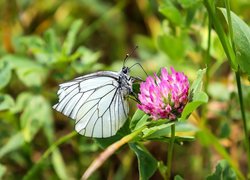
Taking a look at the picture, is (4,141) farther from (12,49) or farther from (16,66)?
(12,49)

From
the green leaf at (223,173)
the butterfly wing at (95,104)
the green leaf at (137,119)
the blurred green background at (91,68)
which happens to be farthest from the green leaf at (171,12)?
the green leaf at (223,173)

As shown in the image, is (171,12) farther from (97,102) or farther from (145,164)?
(145,164)

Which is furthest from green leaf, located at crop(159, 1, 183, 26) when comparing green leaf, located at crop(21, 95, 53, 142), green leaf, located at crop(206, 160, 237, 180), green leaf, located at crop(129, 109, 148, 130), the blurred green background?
green leaf, located at crop(21, 95, 53, 142)

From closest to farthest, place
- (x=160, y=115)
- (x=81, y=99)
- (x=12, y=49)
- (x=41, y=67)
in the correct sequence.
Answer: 1. (x=160, y=115)
2. (x=81, y=99)
3. (x=41, y=67)
4. (x=12, y=49)

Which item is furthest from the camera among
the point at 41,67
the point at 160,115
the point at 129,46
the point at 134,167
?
the point at 129,46

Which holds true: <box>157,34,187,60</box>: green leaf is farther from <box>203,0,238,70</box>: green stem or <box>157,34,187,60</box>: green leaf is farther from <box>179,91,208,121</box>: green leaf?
<box>179,91,208,121</box>: green leaf

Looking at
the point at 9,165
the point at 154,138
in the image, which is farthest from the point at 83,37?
the point at 154,138

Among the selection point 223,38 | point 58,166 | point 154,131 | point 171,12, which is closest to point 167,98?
point 154,131
